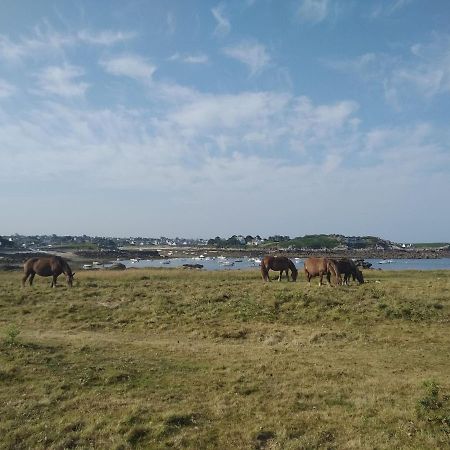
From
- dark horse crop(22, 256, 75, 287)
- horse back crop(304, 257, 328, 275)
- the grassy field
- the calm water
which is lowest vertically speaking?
the calm water

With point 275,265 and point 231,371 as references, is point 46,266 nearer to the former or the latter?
point 275,265

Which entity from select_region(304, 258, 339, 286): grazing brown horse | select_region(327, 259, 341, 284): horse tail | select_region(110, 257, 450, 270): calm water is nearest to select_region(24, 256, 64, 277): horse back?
select_region(304, 258, 339, 286): grazing brown horse

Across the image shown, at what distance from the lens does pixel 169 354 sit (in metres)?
16.4

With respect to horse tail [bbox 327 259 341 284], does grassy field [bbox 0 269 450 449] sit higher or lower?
lower

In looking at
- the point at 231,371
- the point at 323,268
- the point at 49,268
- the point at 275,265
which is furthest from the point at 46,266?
the point at 231,371

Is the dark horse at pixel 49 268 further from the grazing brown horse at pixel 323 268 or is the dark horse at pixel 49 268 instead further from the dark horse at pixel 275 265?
the grazing brown horse at pixel 323 268

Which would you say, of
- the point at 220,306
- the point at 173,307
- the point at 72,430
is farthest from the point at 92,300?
the point at 72,430

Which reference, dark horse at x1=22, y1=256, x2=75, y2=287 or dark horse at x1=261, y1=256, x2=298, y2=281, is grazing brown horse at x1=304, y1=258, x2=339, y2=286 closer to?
dark horse at x1=261, y1=256, x2=298, y2=281

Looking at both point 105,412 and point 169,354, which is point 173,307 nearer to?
point 169,354

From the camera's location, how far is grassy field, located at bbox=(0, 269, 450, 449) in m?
9.98

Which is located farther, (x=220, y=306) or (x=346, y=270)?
(x=346, y=270)

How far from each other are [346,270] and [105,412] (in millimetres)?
24072

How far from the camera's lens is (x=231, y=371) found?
14.2 meters

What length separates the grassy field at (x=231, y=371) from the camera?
9977mm
